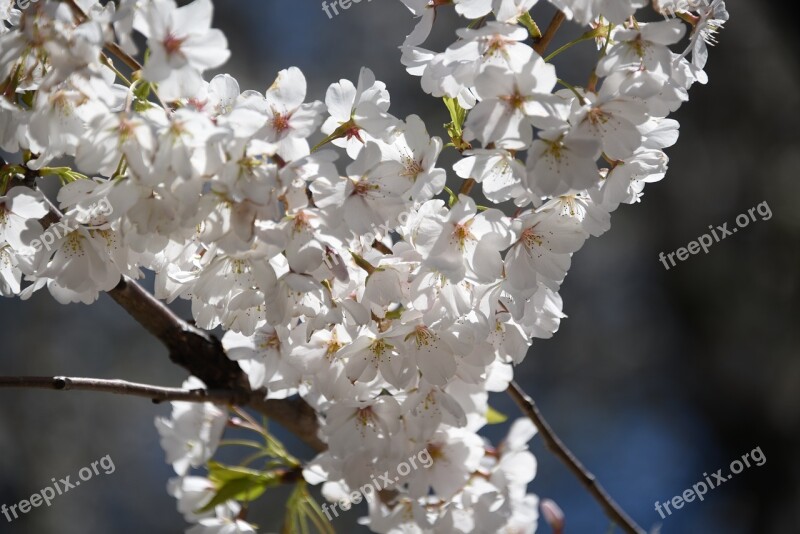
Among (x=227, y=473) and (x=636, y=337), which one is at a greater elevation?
(x=227, y=473)

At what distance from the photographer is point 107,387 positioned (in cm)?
72

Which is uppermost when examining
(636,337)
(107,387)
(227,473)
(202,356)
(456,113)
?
(456,113)

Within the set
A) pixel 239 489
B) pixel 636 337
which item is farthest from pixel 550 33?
pixel 636 337

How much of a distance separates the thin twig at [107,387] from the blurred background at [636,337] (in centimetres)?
260

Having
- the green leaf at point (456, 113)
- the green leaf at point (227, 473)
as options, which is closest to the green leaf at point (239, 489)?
the green leaf at point (227, 473)

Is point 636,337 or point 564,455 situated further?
point 636,337

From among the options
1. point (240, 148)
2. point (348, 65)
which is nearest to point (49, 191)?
point (348, 65)

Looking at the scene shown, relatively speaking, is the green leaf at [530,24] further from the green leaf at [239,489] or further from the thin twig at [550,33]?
the green leaf at [239,489]

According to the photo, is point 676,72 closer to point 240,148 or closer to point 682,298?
point 240,148

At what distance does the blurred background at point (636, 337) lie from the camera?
3.33 meters

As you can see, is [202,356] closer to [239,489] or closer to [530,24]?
[239,489]

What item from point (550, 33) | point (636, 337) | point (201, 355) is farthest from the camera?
point (636, 337)

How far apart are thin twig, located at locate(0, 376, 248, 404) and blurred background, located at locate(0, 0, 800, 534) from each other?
2595 mm

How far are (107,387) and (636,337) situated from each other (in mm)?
3410
